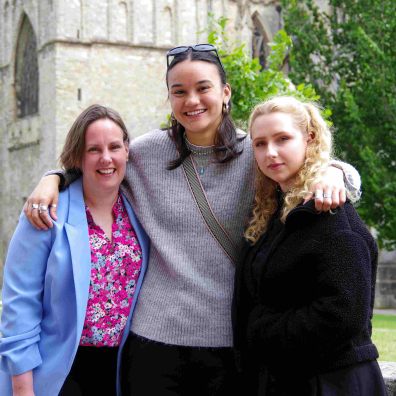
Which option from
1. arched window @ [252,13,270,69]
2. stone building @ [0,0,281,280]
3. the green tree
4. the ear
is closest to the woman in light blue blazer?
the ear

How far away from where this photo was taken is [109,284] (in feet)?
11.4

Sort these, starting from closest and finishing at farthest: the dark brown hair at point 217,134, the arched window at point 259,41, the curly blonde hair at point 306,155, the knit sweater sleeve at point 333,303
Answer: the knit sweater sleeve at point 333,303 → the curly blonde hair at point 306,155 → the dark brown hair at point 217,134 → the arched window at point 259,41

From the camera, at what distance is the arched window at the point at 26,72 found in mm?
28328

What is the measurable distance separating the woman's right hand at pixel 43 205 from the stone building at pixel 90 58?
74.8 ft

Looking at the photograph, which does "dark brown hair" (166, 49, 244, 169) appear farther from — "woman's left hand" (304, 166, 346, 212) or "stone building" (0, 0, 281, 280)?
"stone building" (0, 0, 281, 280)

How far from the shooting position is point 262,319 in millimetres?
2939

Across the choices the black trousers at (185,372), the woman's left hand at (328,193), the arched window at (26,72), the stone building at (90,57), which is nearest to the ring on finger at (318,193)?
the woman's left hand at (328,193)

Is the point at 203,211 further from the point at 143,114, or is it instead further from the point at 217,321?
the point at 143,114

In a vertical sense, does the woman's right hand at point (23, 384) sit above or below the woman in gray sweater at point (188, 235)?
below

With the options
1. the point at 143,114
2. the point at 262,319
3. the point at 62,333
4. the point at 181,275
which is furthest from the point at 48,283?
the point at 143,114

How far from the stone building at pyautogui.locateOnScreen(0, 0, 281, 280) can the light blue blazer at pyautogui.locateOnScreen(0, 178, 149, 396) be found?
22.9 metres

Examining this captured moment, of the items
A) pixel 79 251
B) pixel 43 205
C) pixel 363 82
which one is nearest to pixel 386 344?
pixel 79 251

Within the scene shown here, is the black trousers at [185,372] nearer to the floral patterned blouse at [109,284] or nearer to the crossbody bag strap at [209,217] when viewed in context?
the floral patterned blouse at [109,284]

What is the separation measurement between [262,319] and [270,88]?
32.5ft
